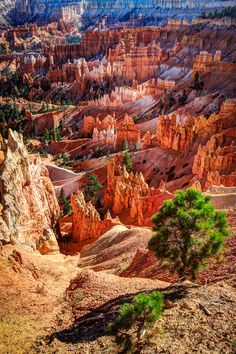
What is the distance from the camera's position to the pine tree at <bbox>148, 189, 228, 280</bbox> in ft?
49.0

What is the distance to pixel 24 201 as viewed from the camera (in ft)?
104

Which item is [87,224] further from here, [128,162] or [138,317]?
[138,317]

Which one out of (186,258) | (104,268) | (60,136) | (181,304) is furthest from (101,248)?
(60,136)

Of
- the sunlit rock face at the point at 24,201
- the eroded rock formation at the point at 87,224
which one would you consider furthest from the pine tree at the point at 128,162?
the sunlit rock face at the point at 24,201

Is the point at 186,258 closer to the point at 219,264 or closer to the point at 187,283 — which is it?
the point at 187,283

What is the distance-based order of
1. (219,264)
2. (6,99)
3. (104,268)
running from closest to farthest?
1. (219,264)
2. (104,268)
3. (6,99)

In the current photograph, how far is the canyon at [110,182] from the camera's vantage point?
13930 millimetres

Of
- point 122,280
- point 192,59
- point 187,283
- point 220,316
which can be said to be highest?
point 220,316

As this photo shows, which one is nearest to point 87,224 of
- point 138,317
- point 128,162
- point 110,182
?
point 110,182

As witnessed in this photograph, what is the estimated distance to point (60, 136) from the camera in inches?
3546

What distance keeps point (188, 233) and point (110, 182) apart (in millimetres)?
34101

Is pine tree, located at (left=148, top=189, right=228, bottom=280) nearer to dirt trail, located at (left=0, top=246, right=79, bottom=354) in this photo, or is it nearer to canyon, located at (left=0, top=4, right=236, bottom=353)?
canyon, located at (left=0, top=4, right=236, bottom=353)

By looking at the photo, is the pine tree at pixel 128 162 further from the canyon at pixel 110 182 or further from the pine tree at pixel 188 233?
the pine tree at pixel 188 233

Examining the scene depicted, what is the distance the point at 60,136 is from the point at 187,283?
77426mm
